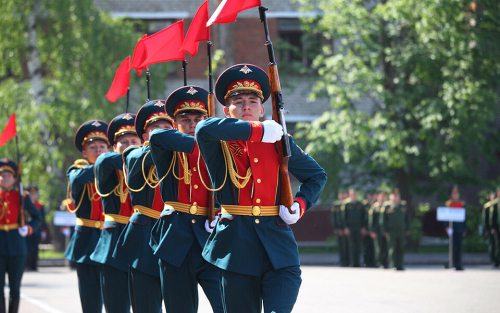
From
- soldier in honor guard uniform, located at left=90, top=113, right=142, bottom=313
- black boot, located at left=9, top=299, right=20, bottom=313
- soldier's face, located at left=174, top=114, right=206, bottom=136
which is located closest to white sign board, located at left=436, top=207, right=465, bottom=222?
black boot, located at left=9, top=299, right=20, bottom=313

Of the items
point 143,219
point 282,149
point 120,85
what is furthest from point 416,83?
point 282,149

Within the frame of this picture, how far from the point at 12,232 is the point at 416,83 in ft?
50.5

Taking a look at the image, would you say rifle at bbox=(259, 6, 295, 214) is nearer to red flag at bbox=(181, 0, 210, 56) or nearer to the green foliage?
red flag at bbox=(181, 0, 210, 56)

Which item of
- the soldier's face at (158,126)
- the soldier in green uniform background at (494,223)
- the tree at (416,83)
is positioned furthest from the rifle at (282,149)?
the tree at (416,83)

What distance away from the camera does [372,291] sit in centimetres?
1252

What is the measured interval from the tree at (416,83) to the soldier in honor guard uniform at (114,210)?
14.6 m

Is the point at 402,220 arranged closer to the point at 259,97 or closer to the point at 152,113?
the point at 152,113

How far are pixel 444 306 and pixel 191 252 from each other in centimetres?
578

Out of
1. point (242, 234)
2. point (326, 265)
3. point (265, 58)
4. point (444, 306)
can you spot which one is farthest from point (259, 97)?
point (265, 58)

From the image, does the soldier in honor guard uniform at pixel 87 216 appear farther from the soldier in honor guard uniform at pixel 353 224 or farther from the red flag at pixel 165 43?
the soldier in honor guard uniform at pixel 353 224

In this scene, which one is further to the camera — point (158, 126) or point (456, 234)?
point (456, 234)

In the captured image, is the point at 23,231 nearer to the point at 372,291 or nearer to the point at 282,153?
the point at 282,153

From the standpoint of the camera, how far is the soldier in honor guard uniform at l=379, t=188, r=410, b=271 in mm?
17625

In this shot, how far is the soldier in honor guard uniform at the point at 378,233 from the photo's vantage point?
60.8 feet
